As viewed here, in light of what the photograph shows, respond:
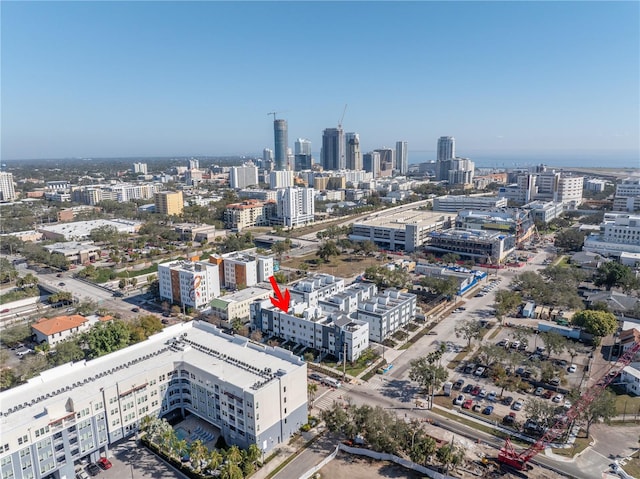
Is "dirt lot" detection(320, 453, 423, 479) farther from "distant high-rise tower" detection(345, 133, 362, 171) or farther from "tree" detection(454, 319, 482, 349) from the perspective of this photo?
"distant high-rise tower" detection(345, 133, 362, 171)

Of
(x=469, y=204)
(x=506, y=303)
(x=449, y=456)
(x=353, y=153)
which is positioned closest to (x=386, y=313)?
(x=506, y=303)

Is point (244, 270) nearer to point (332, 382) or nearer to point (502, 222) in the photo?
point (332, 382)

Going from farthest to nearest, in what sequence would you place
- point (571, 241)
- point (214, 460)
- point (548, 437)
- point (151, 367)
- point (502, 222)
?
point (502, 222) < point (571, 241) < point (151, 367) < point (548, 437) < point (214, 460)

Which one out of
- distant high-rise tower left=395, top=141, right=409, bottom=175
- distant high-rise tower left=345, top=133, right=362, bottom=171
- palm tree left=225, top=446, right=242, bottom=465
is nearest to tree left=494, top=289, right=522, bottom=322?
palm tree left=225, top=446, right=242, bottom=465

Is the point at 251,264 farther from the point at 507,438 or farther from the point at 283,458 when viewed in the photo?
the point at 507,438

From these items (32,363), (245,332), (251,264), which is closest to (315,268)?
(251,264)

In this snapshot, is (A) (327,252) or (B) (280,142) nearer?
(A) (327,252)
